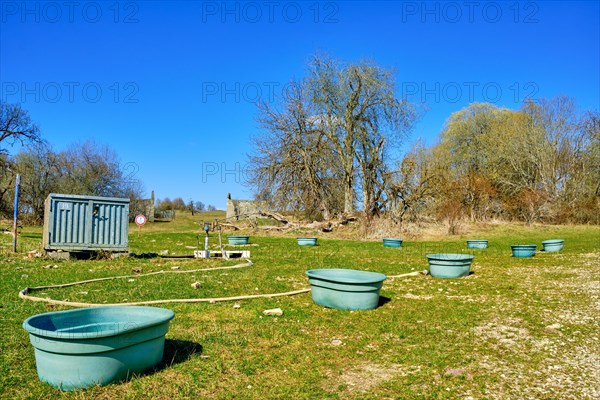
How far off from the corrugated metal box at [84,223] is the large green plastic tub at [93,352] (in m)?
10.1

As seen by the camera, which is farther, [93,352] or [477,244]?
[477,244]

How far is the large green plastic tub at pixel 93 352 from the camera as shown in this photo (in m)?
3.66

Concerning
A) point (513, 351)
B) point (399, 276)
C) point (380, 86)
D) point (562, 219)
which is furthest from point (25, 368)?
point (562, 219)

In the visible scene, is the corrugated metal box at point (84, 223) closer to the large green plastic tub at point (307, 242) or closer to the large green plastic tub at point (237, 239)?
the large green plastic tub at point (237, 239)

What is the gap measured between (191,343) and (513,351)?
148 inches

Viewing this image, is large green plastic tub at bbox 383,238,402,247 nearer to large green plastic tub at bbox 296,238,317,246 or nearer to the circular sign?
large green plastic tub at bbox 296,238,317,246

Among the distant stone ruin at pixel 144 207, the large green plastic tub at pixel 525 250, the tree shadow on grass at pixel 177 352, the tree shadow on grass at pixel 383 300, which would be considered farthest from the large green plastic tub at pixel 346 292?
the distant stone ruin at pixel 144 207

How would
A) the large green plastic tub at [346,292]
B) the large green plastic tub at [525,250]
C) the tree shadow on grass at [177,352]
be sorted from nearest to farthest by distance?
the tree shadow on grass at [177,352], the large green plastic tub at [346,292], the large green plastic tub at [525,250]

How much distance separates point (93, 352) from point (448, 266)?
8.88m

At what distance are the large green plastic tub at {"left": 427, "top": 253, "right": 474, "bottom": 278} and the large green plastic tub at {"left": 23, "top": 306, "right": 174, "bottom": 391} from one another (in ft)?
26.1

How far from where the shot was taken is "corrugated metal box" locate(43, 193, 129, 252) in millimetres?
13250

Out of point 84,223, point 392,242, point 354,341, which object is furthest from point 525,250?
point 84,223

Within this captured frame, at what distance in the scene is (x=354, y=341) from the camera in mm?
5570

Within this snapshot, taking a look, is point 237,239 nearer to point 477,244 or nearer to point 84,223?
point 84,223
